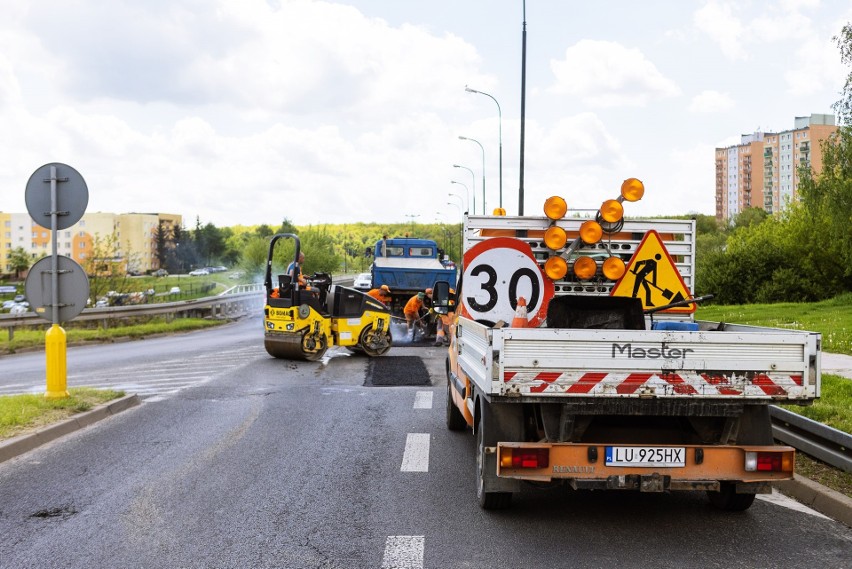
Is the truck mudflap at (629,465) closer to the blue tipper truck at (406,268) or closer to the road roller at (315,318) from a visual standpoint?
the road roller at (315,318)

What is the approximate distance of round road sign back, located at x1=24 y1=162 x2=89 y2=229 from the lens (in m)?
10.5

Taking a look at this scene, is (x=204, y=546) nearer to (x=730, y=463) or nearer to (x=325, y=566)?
(x=325, y=566)

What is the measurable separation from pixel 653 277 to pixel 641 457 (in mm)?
2526

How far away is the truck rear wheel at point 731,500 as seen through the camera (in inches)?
239

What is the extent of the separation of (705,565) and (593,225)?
3.24 meters

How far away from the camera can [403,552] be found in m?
5.18

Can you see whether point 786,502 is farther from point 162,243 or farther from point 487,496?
point 162,243

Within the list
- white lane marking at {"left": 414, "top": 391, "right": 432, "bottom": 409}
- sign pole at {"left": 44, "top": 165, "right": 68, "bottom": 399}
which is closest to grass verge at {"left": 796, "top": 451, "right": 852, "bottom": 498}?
white lane marking at {"left": 414, "top": 391, "right": 432, "bottom": 409}

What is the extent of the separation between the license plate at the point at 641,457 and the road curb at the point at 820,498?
1.43 metres

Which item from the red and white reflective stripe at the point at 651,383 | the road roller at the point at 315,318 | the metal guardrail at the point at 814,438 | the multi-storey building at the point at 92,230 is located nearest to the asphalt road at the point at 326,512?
the metal guardrail at the point at 814,438

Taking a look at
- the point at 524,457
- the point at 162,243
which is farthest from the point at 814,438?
the point at 162,243

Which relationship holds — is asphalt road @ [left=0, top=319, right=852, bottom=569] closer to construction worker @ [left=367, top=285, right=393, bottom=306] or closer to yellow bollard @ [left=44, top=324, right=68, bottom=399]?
yellow bollard @ [left=44, top=324, right=68, bottom=399]

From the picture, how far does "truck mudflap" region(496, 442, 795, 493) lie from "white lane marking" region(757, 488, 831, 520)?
105 centimetres

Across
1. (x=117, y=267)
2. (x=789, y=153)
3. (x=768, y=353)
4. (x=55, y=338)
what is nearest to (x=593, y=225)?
(x=768, y=353)
